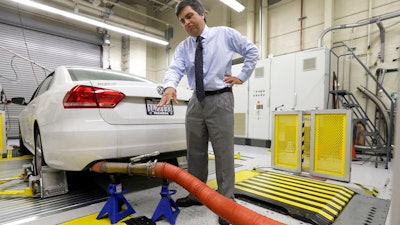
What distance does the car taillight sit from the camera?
1.62 meters

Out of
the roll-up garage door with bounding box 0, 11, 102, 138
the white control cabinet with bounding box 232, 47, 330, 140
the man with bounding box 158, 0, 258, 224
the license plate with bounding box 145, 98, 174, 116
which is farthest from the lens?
the roll-up garage door with bounding box 0, 11, 102, 138

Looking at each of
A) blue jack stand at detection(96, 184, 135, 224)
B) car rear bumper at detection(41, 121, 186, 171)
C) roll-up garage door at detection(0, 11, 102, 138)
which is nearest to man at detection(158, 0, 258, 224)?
car rear bumper at detection(41, 121, 186, 171)

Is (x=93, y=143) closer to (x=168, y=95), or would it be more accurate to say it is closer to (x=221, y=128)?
(x=168, y=95)

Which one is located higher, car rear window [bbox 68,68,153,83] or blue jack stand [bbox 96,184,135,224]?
car rear window [bbox 68,68,153,83]

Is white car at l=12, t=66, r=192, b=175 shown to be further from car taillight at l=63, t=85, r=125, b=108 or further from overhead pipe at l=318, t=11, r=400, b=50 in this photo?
overhead pipe at l=318, t=11, r=400, b=50

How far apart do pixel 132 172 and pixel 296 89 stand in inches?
186

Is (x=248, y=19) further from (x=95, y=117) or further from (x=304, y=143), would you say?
(x=95, y=117)

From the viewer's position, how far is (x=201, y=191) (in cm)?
122

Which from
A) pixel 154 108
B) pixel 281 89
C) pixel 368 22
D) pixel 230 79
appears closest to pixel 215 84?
pixel 230 79

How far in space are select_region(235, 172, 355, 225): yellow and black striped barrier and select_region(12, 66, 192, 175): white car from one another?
108cm

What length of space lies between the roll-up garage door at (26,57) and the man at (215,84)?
7.15 metres

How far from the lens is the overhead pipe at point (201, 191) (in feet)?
3.10

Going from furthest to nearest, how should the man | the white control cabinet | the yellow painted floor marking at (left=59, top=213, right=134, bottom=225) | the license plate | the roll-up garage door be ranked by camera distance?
1. the roll-up garage door
2. the white control cabinet
3. the license plate
4. the man
5. the yellow painted floor marking at (left=59, top=213, right=134, bottom=225)

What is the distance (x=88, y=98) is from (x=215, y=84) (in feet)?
3.20
